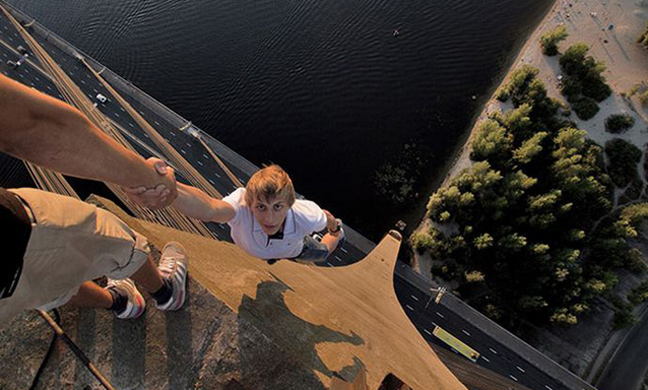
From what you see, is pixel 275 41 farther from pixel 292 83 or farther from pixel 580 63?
pixel 580 63

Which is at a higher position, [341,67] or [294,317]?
[341,67]

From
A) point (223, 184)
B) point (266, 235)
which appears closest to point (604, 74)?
point (223, 184)

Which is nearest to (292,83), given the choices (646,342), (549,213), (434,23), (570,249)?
(434,23)

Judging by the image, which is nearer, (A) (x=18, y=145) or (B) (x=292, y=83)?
(A) (x=18, y=145)

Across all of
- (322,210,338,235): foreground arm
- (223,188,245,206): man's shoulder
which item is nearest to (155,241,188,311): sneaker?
(223,188,245,206): man's shoulder

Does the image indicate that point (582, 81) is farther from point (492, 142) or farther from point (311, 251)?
point (311, 251)

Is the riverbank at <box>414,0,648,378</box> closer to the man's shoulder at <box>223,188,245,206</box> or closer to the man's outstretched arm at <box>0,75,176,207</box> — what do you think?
the man's shoulder at <box>223,188,245,206</box>
